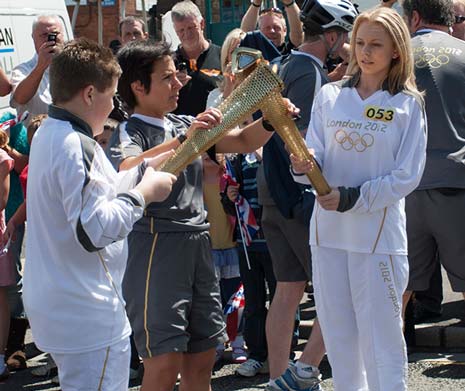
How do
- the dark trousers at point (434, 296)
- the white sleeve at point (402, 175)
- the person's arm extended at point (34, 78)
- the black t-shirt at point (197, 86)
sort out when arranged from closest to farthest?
the white sleeve at point (402, 175) → the person's arm extended at point (34, 78) → the dark trousers at point (434, 296) → the black t-shirt at point (197, 86)

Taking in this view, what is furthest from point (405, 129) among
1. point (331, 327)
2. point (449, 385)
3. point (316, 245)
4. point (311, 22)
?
point (449, 385)

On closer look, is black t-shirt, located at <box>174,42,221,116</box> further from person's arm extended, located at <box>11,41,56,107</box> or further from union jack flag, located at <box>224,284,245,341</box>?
union jack flag, located at <box>224,284,245,341</box>

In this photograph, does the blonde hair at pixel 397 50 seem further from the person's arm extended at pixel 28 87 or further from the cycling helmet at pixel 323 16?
the person's arm extended at pixel 28 87

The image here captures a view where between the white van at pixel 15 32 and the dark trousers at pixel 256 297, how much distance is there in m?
3.24

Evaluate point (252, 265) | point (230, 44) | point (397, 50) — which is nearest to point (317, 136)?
point (397, 50)

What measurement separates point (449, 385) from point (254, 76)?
2670 millimetres

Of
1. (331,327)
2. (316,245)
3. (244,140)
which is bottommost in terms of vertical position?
(331,327)

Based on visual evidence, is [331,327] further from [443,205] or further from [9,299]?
[9,299]

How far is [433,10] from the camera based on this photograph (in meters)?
5.86

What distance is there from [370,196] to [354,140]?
0.88 ft

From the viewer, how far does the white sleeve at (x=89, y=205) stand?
3.39 meters

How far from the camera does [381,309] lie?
14.6 ft

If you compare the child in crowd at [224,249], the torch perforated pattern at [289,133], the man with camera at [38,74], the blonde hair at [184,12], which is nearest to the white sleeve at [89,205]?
the torch perforated pattern at [289,133]

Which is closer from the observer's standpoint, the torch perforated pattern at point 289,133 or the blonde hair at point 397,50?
the torch perforated pattern at point 289,133
